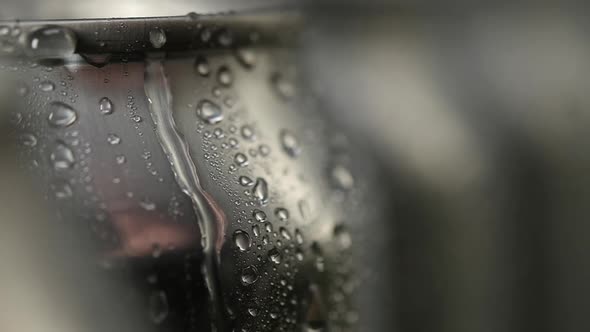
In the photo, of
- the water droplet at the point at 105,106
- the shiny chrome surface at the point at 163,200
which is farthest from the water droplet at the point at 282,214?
the water droplet at the point at 105,106

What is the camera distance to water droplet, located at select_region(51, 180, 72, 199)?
1.15 ft

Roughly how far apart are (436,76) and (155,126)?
0.65 meters

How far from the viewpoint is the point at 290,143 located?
17.7 inches

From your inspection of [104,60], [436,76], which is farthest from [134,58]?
[436,76]

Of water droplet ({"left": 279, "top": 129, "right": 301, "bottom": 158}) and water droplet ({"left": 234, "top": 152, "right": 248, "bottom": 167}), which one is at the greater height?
water droplet ({"left": 279, "top": 129, "right": 301, "bottom": 158})

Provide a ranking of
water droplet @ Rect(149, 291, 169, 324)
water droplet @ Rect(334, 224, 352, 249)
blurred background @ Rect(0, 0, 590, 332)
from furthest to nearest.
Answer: blurred background @ Rect(0, 0, 590, 332) < water droplet @ Rect(334, 224, 352, 249) < water droplet @ Rect(149, 291, 169, 324)

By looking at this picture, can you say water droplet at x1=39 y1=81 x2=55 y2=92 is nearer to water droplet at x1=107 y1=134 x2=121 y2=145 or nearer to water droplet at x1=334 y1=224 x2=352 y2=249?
water droplet at x1=107 y1=134 x2=121 y2=145

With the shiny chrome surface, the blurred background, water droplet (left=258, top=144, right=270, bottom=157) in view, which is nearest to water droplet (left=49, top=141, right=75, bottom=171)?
the shiny chrome surface

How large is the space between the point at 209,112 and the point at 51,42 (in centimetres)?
9

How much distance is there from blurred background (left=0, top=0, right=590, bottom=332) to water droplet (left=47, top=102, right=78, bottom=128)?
0.45 m

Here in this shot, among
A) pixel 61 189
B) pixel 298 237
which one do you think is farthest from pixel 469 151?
pixel 61 189

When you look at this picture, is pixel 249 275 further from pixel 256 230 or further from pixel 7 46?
pixel 7 46

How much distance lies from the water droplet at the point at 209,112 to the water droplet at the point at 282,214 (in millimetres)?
59

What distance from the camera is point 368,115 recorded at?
93 centimetres
